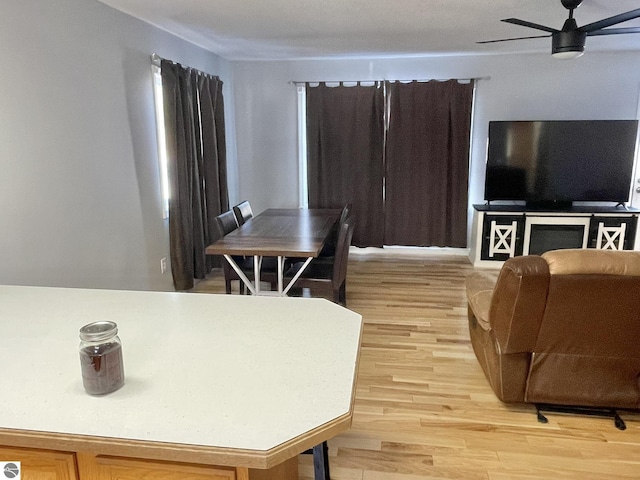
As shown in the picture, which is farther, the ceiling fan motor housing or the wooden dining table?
the wooden dining table

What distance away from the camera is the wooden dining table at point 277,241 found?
3184mm

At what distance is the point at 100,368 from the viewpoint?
43.9 inches

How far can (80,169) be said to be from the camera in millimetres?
2967

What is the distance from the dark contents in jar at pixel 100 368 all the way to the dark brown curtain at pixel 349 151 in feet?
15.6

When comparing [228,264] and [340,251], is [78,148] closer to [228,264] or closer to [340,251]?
[228,264]

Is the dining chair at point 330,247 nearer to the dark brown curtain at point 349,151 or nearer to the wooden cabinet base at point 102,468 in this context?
the dark brown curtain at point 349,151

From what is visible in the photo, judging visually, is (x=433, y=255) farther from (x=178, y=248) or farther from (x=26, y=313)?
(x=26, y=313)

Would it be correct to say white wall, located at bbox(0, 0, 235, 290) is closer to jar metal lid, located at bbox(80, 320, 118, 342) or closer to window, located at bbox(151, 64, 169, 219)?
window, located at bbox(151, 64, 169, 219)

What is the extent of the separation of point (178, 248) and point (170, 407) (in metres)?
3.29

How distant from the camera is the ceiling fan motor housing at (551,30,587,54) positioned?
9.21 feet

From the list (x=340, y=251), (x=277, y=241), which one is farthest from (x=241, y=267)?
(x=340, y=251)

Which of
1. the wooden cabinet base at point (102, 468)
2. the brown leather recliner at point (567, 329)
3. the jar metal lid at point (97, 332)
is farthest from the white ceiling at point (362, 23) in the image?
the wooden cabinet base at point (102, 468)

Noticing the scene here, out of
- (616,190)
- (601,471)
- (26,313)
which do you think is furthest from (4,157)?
(616,190)

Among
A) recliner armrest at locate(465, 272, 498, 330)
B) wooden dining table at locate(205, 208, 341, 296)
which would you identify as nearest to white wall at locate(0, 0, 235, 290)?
wooden dining table at locate(205, 208, 341, 296)
